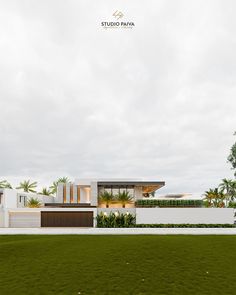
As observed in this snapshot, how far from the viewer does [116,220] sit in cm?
3103

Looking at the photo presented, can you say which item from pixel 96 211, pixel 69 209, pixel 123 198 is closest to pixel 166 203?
pixel 123 198

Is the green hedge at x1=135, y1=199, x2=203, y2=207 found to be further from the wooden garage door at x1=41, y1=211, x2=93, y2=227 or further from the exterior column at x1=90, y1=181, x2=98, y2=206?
the wooden garage door at x1=41, y1=211, x2=93, y2=227

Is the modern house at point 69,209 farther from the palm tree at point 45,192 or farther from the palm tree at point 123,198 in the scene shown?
the palm tree at point 45,192

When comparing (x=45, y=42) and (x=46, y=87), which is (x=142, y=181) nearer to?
(x=46, y=87)

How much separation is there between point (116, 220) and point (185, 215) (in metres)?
7.03

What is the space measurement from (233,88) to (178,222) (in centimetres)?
1591

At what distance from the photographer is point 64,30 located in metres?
20.8

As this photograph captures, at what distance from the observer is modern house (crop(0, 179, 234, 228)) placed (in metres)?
31.3

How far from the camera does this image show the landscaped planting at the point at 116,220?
3078 cm
